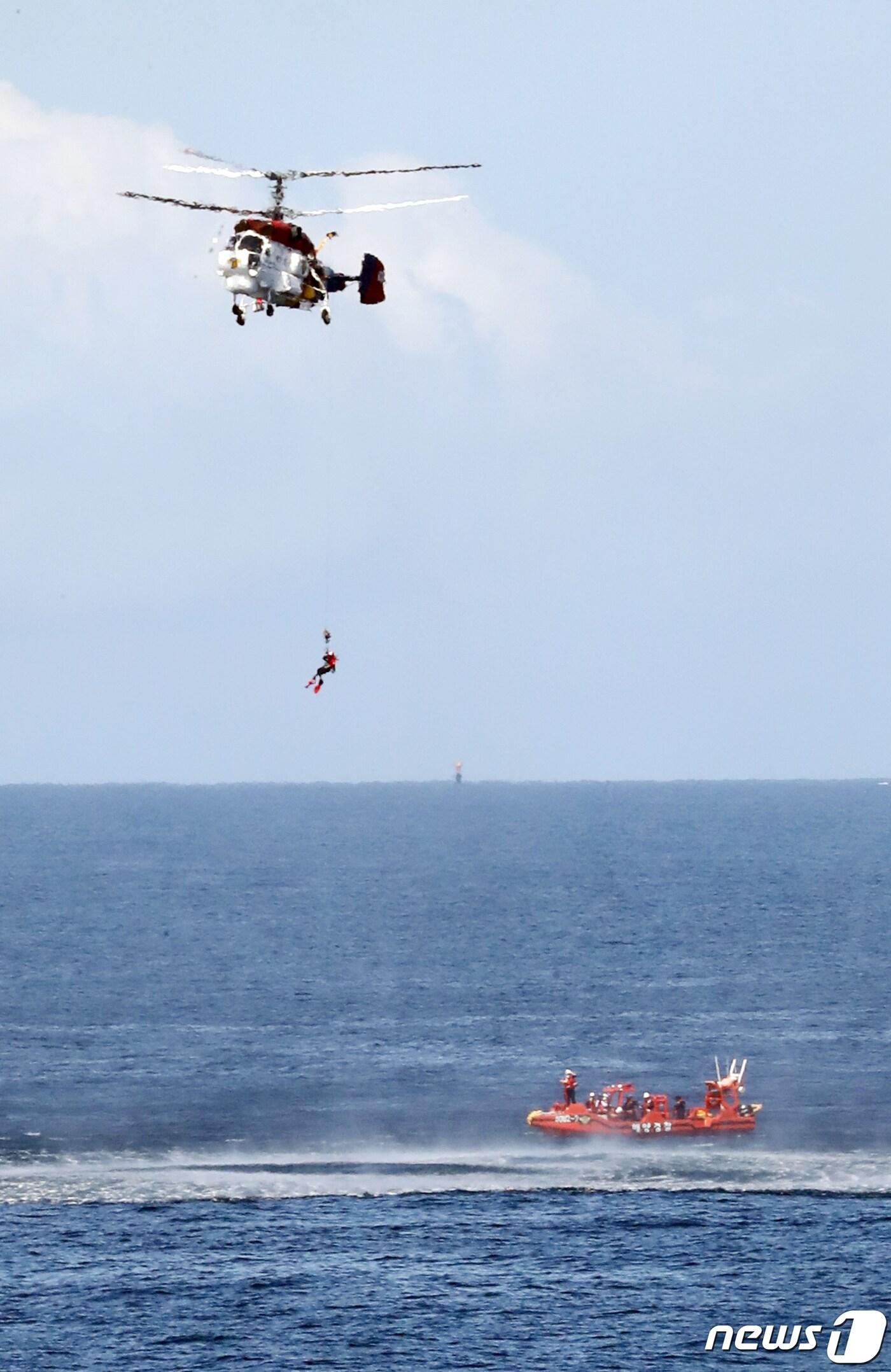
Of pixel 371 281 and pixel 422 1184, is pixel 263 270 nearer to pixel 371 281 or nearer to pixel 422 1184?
pixel 371 281

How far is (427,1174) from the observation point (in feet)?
326

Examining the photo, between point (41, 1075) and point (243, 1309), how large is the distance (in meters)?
49.3

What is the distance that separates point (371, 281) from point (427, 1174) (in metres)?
49.3

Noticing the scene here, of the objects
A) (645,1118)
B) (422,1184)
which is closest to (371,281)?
(422,1184)

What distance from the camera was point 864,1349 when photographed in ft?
251

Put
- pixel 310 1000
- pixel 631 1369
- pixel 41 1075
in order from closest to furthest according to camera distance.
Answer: pixel 631 1369, pixel 41 1075, pixel 310 1000

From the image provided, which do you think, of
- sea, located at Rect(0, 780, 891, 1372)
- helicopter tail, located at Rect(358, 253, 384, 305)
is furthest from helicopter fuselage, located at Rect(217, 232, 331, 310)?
sea, located at Rect(0, 780, 891, 1372)

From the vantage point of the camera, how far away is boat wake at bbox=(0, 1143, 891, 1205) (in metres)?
96.4

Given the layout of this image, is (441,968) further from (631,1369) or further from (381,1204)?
(631,1369)

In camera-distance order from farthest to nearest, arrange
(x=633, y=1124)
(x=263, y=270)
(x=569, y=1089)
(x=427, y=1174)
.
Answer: (x=633, y=1124)
(x=569, y=1089)
(x=427, y=1174)
(x=263, y=270)

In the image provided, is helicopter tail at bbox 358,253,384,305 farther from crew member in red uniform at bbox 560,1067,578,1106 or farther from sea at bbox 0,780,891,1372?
crew member in red uniform at bbox 560,1067,578,1106

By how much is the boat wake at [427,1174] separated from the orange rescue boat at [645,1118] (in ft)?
5.24

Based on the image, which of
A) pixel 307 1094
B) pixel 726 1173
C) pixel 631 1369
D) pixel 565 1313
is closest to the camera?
pixel 631 1369

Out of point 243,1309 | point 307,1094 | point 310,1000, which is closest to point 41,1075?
point 307,1094
